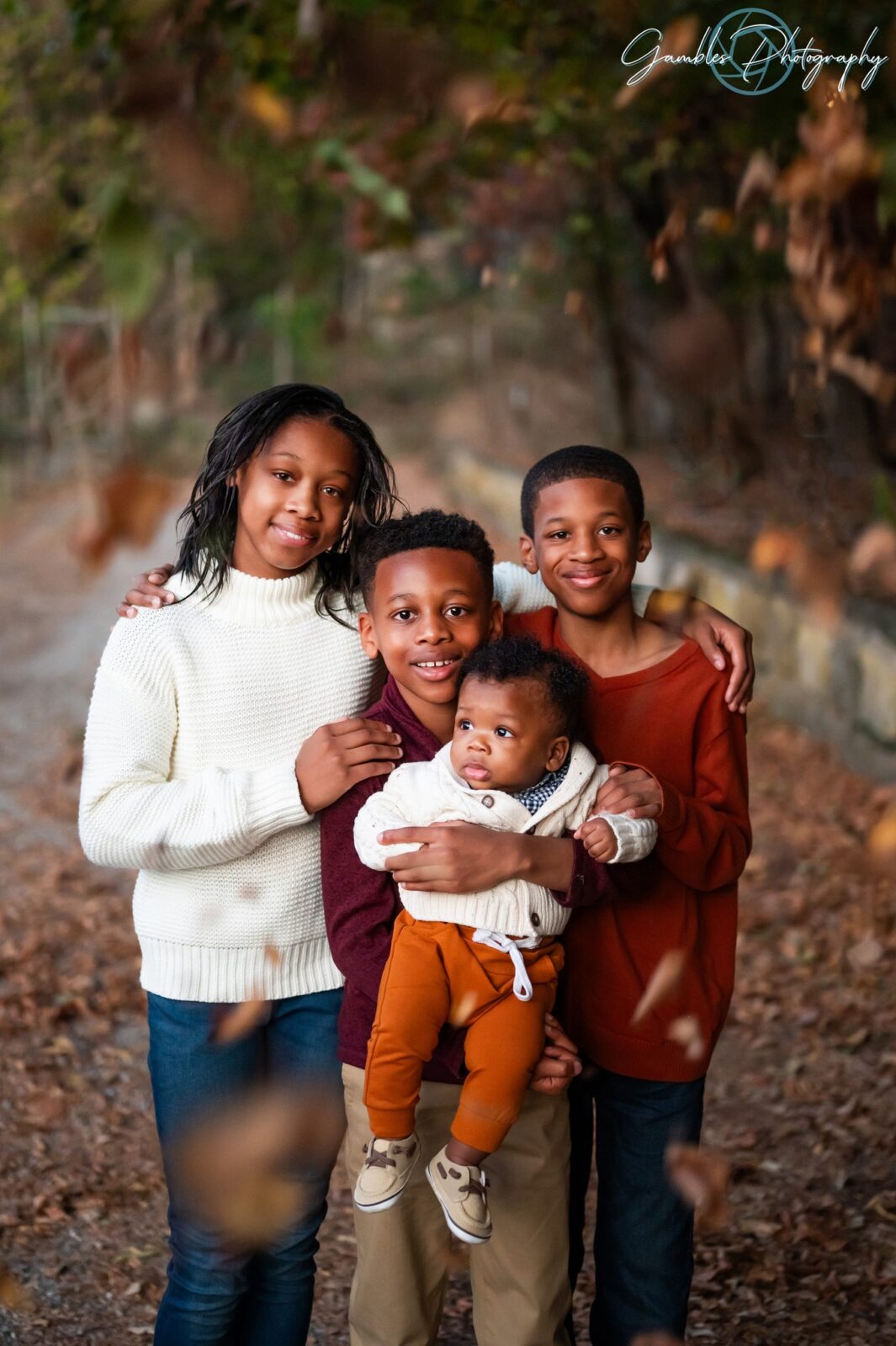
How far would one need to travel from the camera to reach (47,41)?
573cm

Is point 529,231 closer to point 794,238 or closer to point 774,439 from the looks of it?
point 774,439

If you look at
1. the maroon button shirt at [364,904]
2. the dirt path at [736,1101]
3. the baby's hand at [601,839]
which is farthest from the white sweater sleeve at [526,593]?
the dirt path at [736,1101]

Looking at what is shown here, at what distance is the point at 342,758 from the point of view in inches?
89.1

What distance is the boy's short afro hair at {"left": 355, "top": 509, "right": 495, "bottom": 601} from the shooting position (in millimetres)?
2291

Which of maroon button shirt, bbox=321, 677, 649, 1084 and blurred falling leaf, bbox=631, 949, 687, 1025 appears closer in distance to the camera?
maroon button shirt, bbox=321, 677, 649, 1084

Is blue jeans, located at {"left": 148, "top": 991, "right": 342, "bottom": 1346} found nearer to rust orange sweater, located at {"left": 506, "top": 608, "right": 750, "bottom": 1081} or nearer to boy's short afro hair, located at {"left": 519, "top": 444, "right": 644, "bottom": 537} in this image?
rust orange sweater, located at {"left": 506, "top": 608, "right": 750, "bottom": 1081}

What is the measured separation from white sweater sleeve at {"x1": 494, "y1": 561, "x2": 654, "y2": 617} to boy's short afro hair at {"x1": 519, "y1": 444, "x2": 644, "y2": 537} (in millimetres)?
168

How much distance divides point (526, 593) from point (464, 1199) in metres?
1.07

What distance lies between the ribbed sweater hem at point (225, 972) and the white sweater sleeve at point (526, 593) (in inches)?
28.0

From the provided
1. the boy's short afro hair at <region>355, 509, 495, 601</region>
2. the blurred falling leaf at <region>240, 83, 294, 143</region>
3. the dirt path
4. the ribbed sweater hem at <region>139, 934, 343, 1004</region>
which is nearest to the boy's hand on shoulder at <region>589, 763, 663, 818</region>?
the boy's short afro hair at <region>355, 509, 495, 601</region>

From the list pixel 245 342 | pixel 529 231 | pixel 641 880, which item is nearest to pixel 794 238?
pixel 641 880

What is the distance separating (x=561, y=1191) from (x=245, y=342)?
2429 centimetres

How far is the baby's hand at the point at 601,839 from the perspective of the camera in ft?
6.84

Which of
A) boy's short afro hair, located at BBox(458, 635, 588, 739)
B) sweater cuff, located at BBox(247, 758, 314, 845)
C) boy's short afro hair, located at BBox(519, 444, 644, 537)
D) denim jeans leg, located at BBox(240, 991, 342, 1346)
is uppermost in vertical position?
boy's short afro hair, located at BBox(519, 444, 644, 537)
